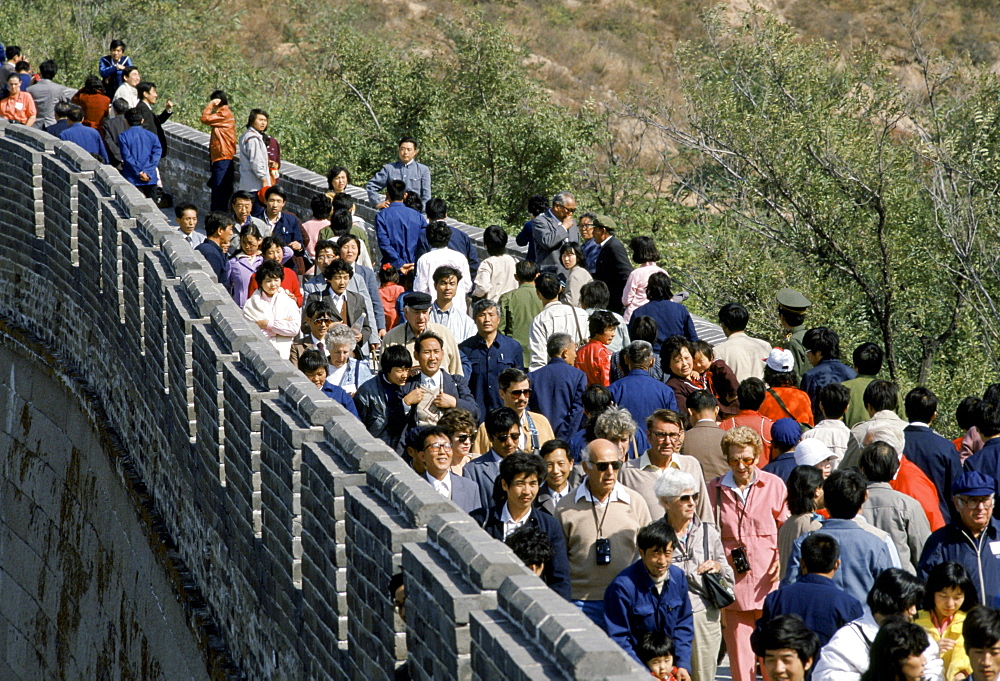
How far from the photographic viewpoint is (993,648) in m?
5.48

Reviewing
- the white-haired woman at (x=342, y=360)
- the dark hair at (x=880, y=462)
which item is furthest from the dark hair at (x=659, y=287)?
the dark hair at (x=880, y=462)

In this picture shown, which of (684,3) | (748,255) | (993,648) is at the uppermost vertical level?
(993,648)

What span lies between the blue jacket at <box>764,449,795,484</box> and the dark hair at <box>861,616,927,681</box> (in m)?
2.35

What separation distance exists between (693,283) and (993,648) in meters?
13.9

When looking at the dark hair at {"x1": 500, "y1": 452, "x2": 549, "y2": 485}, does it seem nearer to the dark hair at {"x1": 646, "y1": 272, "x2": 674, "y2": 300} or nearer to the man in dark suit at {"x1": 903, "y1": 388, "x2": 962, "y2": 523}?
the man in dark suit at {"x1": 903, "y1": 388, "x2": 962, "y2": 523}

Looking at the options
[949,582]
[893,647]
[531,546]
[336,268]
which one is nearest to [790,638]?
[893,647]

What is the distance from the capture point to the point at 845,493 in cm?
652

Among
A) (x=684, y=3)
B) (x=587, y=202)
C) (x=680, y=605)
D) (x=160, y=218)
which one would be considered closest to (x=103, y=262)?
(x=160, y=218)

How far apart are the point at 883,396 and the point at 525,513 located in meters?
2.52

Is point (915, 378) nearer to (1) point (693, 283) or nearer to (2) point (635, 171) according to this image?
(1) point (693, 283)

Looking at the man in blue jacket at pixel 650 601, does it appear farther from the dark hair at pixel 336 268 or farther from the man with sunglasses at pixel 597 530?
the dark hair at pixel 336 268

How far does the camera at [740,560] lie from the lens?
7.26 meters

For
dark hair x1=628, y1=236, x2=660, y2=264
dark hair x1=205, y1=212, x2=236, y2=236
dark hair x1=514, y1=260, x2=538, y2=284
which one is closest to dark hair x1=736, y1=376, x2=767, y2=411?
dark hair x1=514, y1=260, x2=538, y2=284

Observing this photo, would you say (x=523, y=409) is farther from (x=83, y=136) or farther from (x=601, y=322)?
(x=83, y=136)
